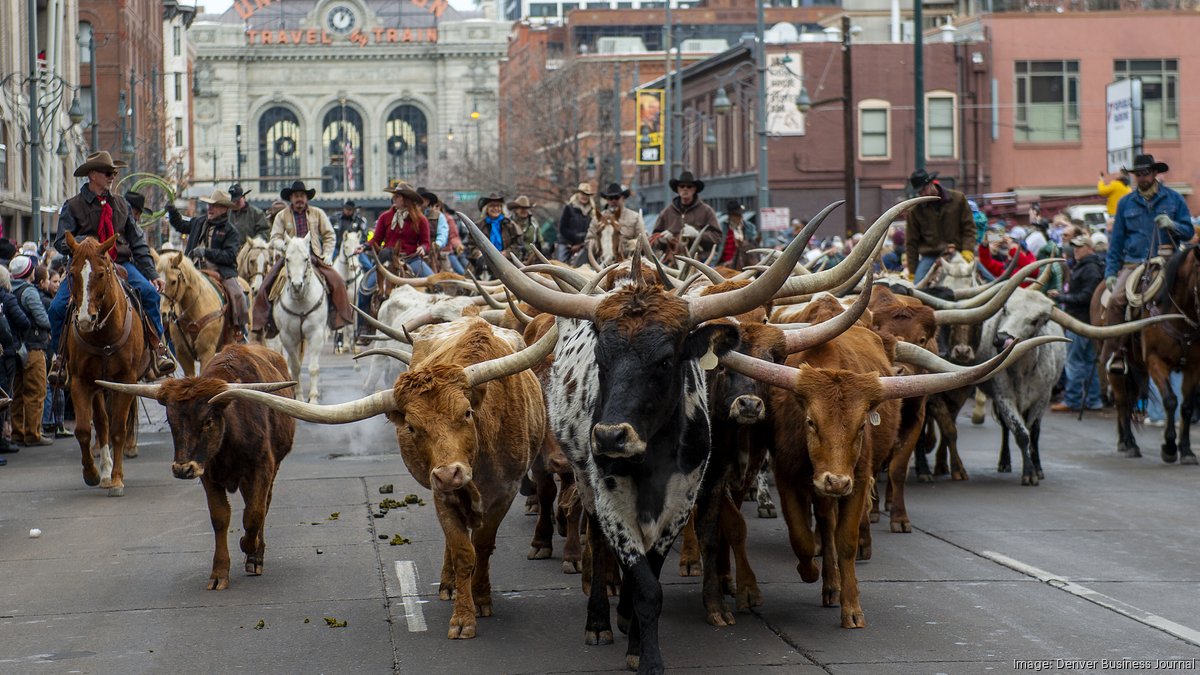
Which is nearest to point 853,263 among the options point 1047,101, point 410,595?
point 410,595

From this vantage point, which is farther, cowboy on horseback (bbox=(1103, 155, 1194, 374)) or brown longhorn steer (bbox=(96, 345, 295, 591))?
cowboy on horseback (bbox=(1103, 155, 1194, 374))

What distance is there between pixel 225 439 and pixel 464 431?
227cm

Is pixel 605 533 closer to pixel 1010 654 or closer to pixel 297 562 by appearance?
pixel 1010 654

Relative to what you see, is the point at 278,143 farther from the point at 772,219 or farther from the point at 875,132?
the point at 772,219

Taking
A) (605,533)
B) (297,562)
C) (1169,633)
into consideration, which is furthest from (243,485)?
(1169,633)

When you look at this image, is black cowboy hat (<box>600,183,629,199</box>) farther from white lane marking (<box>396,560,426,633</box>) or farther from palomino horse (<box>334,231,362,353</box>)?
palomino horse (<box>334,231,362,353</box>)

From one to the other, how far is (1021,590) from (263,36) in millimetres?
134860

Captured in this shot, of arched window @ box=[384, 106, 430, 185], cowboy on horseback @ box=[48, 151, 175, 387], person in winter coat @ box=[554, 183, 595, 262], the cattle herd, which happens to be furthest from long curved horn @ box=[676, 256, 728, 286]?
arched window @ box=[384, 106, 430, 185]

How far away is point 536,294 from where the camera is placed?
26.0ft

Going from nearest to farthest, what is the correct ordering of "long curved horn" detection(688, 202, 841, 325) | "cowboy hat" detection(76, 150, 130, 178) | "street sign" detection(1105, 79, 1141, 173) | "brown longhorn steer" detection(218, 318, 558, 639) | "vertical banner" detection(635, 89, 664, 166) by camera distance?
"long curved horn" detection(688, 202, 841, 325) → "brown longhorn steer" detection(218, 318, 558, 639) → "cowboy hat" detection(76, 150, 130, 178) → "street sign" detection(1105, 79, 1141, 173) → "vertical banner" detection(635, 89, 664, 166)

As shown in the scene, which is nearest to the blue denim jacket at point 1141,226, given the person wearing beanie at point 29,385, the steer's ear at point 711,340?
the steer's ear at point 711,340

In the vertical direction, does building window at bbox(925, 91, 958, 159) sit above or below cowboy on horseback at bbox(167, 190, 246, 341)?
above

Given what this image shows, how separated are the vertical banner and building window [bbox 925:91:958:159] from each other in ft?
29.1

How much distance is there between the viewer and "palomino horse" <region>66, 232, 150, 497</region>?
13.4 meters
